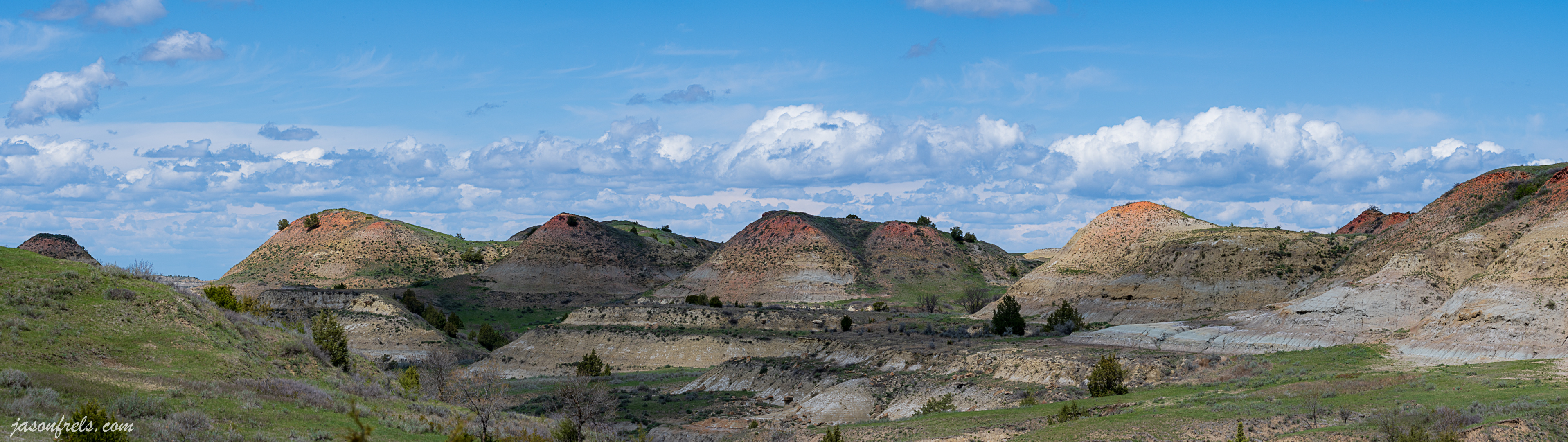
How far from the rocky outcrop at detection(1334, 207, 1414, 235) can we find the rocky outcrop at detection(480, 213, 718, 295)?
82.7 m

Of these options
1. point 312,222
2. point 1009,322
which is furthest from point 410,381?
point 312,222

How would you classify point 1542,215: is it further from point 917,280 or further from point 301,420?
point 917,280

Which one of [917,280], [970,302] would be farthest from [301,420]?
[917,280]

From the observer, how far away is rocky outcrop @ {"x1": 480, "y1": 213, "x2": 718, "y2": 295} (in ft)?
388

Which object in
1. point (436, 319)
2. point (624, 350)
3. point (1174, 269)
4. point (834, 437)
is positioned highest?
point (1174, 269)

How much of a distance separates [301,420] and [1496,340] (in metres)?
44.5

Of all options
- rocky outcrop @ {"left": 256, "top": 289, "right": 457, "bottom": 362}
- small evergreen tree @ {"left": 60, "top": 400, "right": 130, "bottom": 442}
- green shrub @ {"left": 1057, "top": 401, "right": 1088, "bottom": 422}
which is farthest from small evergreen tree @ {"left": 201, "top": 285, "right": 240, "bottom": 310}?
green shrub @ {"left": 1057, "top": 401, "right": 1088, "bottom": 422}

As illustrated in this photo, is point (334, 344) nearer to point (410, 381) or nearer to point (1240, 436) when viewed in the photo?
point (410, 381)

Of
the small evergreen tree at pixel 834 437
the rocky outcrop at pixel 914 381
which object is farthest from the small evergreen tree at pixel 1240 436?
the rocky outcrop at pixel 914 381

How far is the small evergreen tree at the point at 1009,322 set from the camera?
193 feet

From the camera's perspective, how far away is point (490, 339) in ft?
258

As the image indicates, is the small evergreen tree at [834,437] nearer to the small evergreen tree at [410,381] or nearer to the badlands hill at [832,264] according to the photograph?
the small evergreen tree at [410,381]

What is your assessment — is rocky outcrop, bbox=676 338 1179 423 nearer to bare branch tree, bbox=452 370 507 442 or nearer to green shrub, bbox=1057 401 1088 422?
green shrub, bbox=1057 401 1088 422

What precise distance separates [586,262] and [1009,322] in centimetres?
7670
